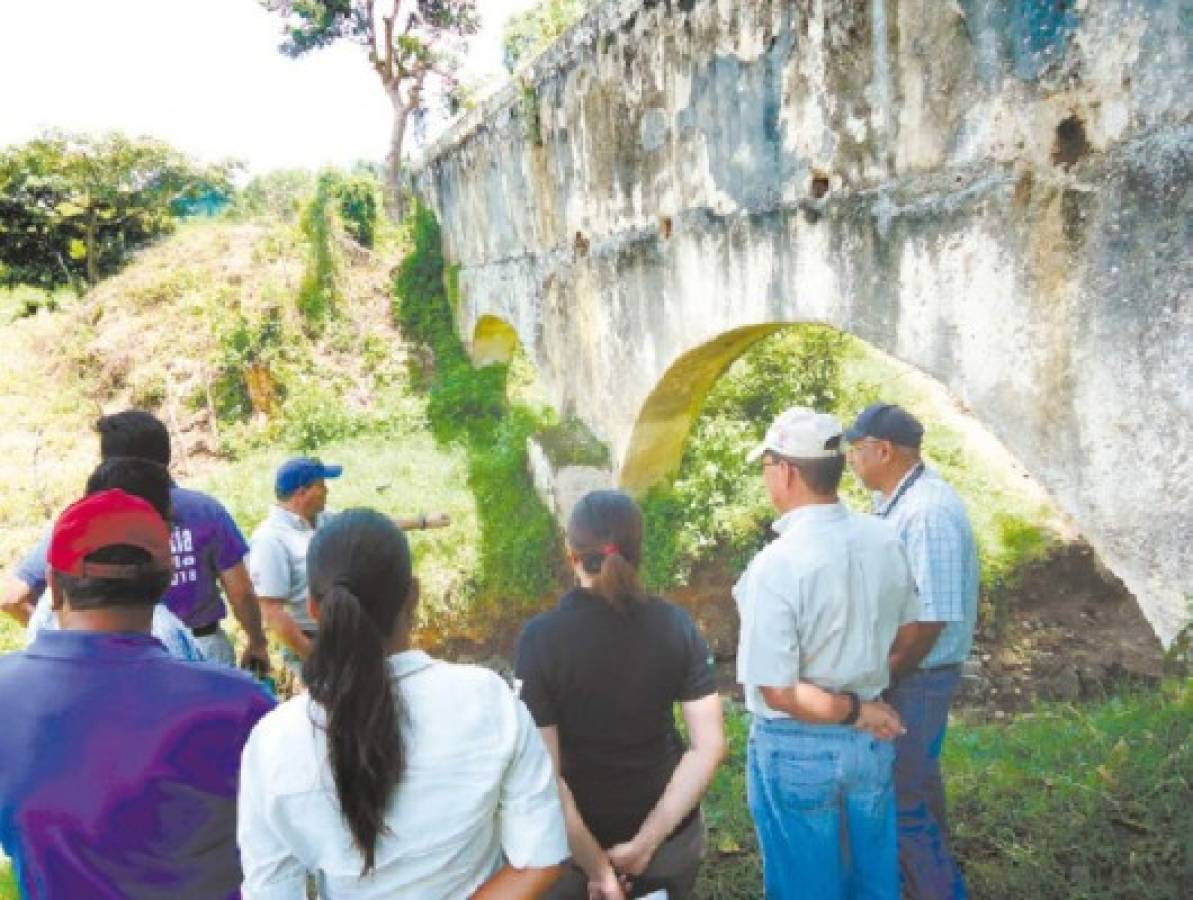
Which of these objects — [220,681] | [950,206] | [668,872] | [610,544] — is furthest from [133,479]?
[950,206]

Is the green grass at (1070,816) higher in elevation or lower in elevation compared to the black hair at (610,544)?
lower

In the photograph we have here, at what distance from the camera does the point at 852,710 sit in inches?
90.7

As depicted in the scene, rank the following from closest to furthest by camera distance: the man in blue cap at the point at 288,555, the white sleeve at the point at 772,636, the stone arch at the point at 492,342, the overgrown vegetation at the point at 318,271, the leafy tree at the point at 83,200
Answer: the white sleeve at the point at 772,636, the man in blue cap at the point at 288,555, the stone arch at the point at 492,342, the overgrown vegetation at the point at 318,271, the leafy tree at the point at 83,200

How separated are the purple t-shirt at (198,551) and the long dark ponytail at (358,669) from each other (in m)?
2.08

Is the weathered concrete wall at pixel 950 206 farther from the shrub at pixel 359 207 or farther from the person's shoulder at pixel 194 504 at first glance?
the shrub at pixel 359 207

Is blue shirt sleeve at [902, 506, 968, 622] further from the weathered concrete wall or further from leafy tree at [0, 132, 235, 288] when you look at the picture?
leafy tree at [0, 132, 235, 288]

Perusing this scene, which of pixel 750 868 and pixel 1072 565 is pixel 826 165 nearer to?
pixel 750 868

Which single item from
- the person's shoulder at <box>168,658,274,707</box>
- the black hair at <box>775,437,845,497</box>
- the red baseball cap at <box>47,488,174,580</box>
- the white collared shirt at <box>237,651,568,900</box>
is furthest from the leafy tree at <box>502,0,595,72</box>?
the white collared shirt at <box>237,651,568,900</box>

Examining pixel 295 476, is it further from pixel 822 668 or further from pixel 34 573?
pixel 822 668

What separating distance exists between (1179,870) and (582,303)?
484 centimetres

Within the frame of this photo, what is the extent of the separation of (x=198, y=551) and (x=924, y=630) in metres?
2.61

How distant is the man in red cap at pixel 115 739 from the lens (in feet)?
5.13

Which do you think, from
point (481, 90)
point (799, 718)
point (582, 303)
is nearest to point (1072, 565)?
point (582, 303)

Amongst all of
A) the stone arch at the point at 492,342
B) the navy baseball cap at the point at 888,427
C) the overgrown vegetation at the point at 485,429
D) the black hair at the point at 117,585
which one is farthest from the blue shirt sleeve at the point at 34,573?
the stone arch at the point at 492,342
